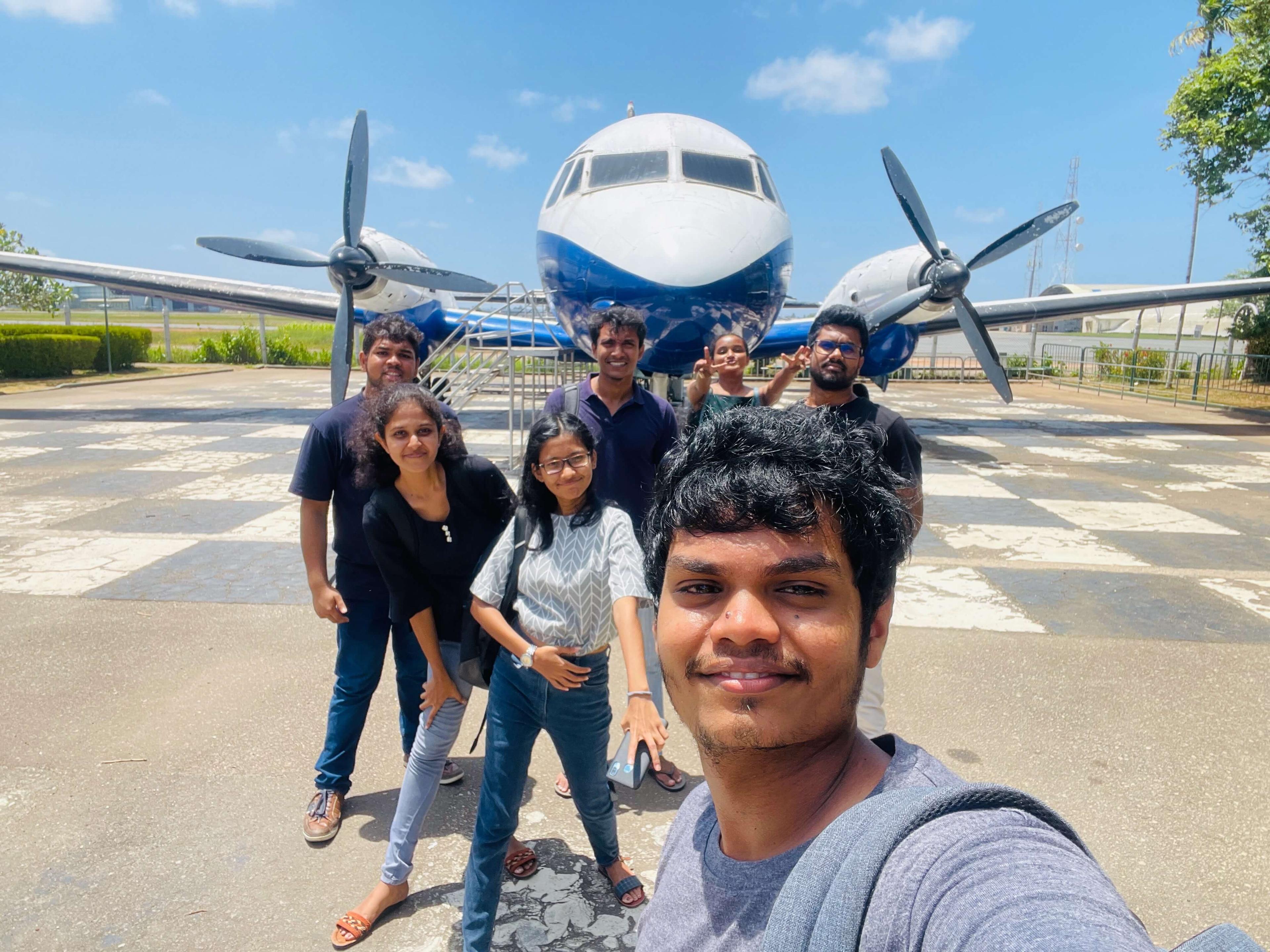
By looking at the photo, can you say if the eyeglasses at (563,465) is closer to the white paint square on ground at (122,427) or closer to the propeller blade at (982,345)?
the propeller blade at (982,345)

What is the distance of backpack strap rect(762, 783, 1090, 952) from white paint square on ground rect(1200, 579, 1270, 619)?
5.87 m

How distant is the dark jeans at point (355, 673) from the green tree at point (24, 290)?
37.0m

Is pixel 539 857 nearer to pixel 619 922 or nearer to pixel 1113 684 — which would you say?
pixel 619 922

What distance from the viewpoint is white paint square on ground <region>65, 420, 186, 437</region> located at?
12.5 m

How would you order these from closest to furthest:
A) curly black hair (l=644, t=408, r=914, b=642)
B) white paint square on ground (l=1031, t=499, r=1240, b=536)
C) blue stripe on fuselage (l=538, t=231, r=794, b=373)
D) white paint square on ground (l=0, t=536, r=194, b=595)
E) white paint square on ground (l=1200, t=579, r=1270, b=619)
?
curly black hair (l=644, t=408, r=914, b=642), white paint square on ground (l=1200, t=579, r=1270, b=619), white paint square on ground (l=0, t=536, r=194, b=595), blue stripe on fuselage (l=538, t=231, r=794, b=373), white paint square on ground (l=1031, t=499, r=1240, b=536)

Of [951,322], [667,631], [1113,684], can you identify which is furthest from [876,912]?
[951,322]

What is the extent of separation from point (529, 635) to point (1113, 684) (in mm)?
3493

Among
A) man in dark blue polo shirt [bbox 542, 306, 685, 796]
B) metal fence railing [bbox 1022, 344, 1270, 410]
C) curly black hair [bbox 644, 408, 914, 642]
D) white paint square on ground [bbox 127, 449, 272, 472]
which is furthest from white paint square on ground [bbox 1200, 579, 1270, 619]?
metal fence railing [bbox 1022, 344, 1270, 410]

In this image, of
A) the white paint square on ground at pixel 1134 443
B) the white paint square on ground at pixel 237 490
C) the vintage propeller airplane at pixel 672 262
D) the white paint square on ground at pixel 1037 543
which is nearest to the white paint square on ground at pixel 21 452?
the white paint square on ground at pixel 237 490

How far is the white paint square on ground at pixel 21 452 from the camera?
1005 centimetres

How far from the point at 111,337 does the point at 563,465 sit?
1142 inches

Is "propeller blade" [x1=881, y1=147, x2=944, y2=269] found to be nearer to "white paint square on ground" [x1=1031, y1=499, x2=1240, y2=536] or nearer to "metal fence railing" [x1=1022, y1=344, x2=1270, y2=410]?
"white paint square on ground" [x1=1031, y1=499, x2=1240, y2=536]

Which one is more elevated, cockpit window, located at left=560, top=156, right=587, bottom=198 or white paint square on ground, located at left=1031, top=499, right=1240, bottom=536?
cockpit window, located at left=560, top=156, right=587, bottom=198

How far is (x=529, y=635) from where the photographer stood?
2.27 metres
